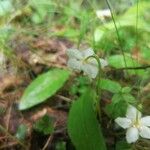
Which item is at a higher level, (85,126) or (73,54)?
(73,54)

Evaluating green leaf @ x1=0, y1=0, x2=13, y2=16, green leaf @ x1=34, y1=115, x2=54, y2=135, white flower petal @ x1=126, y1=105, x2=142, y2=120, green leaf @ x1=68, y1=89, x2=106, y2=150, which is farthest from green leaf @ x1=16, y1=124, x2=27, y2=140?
green leaf @ x1=0, y1=0, x2=13, y2=16

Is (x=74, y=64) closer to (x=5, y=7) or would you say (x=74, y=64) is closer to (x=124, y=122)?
(x=124, y=122)

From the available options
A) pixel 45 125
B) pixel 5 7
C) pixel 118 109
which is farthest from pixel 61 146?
pixel 5 7

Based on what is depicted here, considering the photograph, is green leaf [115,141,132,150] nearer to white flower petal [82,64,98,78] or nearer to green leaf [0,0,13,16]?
white flower petal [82,64,98,78]

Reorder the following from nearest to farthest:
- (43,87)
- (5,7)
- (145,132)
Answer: (145,132) < (43,87) < (5,7)

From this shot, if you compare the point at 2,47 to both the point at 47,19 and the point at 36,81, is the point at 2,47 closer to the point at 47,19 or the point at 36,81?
the point at 36,81

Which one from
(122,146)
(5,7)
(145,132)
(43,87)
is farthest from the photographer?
(5,7)
